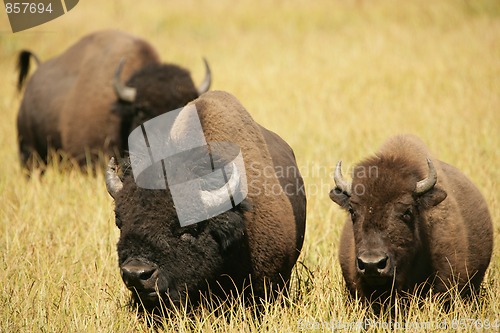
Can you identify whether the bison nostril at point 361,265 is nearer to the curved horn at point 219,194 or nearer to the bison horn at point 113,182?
the curved horn at point 219,194

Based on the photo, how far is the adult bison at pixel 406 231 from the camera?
15.4ft

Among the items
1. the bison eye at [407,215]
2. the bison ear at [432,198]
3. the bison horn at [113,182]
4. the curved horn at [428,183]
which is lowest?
the bison eye at [407,215]

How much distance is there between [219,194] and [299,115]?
7426 millimetres

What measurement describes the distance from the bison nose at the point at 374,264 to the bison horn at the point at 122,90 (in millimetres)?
5434

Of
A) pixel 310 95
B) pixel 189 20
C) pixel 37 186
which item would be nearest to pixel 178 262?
pixel 37 186

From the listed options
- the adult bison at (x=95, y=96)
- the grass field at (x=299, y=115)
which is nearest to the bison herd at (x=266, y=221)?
the grass field at (x=299, y=115)

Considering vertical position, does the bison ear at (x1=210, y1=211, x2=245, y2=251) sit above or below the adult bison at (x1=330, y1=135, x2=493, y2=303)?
above

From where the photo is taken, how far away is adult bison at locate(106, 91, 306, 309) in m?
4.25

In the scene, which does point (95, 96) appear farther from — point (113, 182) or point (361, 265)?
point (361, 265)

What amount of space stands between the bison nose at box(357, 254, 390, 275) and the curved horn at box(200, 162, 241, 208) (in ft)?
3.33

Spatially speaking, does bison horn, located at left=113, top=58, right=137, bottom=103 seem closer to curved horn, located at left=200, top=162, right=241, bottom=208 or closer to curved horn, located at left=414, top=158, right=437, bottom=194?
curved horn, located at left=200, top=162, right=241, bottom=208

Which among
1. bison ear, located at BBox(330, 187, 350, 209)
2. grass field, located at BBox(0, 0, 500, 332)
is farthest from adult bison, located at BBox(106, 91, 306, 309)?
bison ear, located at BBox(330, 187, 350, 209)

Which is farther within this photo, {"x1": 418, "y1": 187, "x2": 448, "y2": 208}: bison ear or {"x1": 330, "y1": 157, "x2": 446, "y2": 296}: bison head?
{"x1": 418, "y1": 187, "x2": 448, "y2": 208}: bison ear

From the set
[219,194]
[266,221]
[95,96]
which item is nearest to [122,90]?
[95,96]
